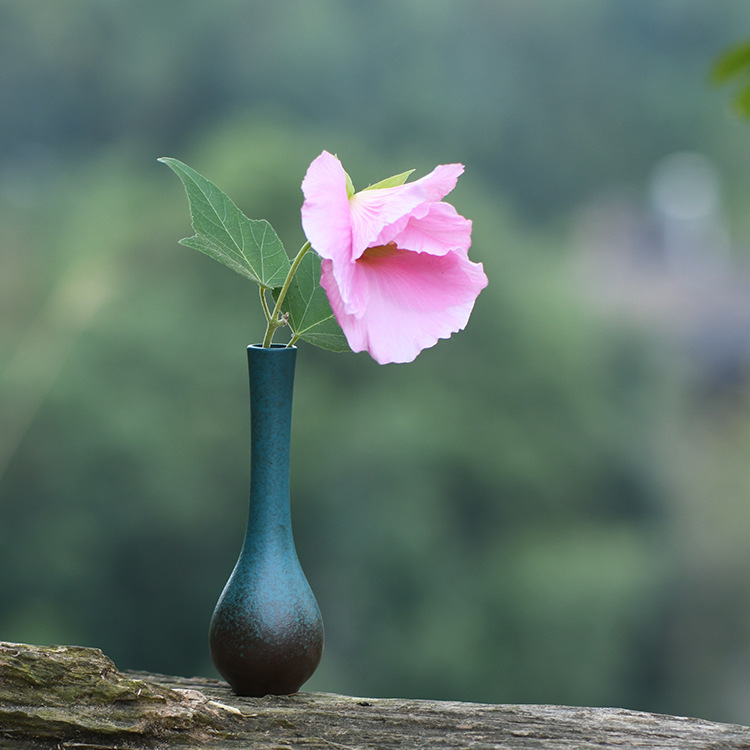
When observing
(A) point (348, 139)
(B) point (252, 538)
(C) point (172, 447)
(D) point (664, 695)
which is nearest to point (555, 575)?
(D) point (664, 695)

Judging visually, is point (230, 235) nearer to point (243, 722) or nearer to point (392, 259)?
point (392, 259)

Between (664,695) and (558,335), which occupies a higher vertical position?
(558,335)

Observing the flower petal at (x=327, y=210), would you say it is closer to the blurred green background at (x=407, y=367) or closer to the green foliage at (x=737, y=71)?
the green foliage at (x=737, y=71)

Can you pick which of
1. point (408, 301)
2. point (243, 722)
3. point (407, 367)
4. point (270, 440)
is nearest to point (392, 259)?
point (408, 301)

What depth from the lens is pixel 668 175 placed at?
620cm

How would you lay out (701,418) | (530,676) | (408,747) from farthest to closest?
(701,418), (530,676), (408,747)

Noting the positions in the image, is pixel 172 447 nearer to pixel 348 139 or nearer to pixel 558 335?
pixel 558 335

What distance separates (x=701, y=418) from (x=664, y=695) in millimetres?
1635

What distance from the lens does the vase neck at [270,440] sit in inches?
25.4

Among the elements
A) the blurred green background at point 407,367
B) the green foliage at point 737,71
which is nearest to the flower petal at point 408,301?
the green foliage at point 737,71

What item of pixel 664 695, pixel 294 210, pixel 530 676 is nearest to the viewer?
pixel 530 676

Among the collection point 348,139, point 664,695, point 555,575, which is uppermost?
point 348,139

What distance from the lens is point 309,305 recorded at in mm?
638

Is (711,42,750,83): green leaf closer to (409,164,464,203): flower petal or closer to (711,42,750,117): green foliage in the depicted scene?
(711,42,750,117): green foliage
